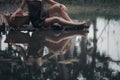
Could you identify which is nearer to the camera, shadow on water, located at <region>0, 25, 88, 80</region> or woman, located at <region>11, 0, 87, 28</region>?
shadow on water, located at <region>0, 25, 88, 80</region>

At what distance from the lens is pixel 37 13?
9.16 m

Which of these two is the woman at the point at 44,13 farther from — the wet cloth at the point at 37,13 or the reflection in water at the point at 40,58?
the reflection in water at the point at 40,58

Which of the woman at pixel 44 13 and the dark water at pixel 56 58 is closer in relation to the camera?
the dark water at pixel 56 58

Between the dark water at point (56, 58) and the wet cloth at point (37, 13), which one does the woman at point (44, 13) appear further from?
the dark water at point (56, 58)

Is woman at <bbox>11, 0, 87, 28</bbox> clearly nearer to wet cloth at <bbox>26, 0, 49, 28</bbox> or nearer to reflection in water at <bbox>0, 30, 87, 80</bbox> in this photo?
wet cloth at <bbox>26, 0, 49, 28</bbox>

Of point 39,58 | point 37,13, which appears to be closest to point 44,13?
point 37,13

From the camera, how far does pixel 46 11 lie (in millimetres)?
9367

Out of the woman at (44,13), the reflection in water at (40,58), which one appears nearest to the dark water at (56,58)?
the reflection in water at (40,58)

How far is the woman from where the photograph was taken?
909 cm

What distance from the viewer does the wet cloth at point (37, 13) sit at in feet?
29.7

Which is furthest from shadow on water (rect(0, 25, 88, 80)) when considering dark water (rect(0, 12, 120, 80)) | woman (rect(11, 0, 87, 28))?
woman (rect(11, 0, 87, 28))

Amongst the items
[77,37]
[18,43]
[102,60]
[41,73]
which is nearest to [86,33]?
[77,37]

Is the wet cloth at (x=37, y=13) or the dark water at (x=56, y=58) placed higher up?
the wet cloth at (x=37, y=13)

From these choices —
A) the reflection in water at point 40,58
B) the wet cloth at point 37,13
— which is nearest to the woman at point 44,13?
the wet cloth at point 37,13
